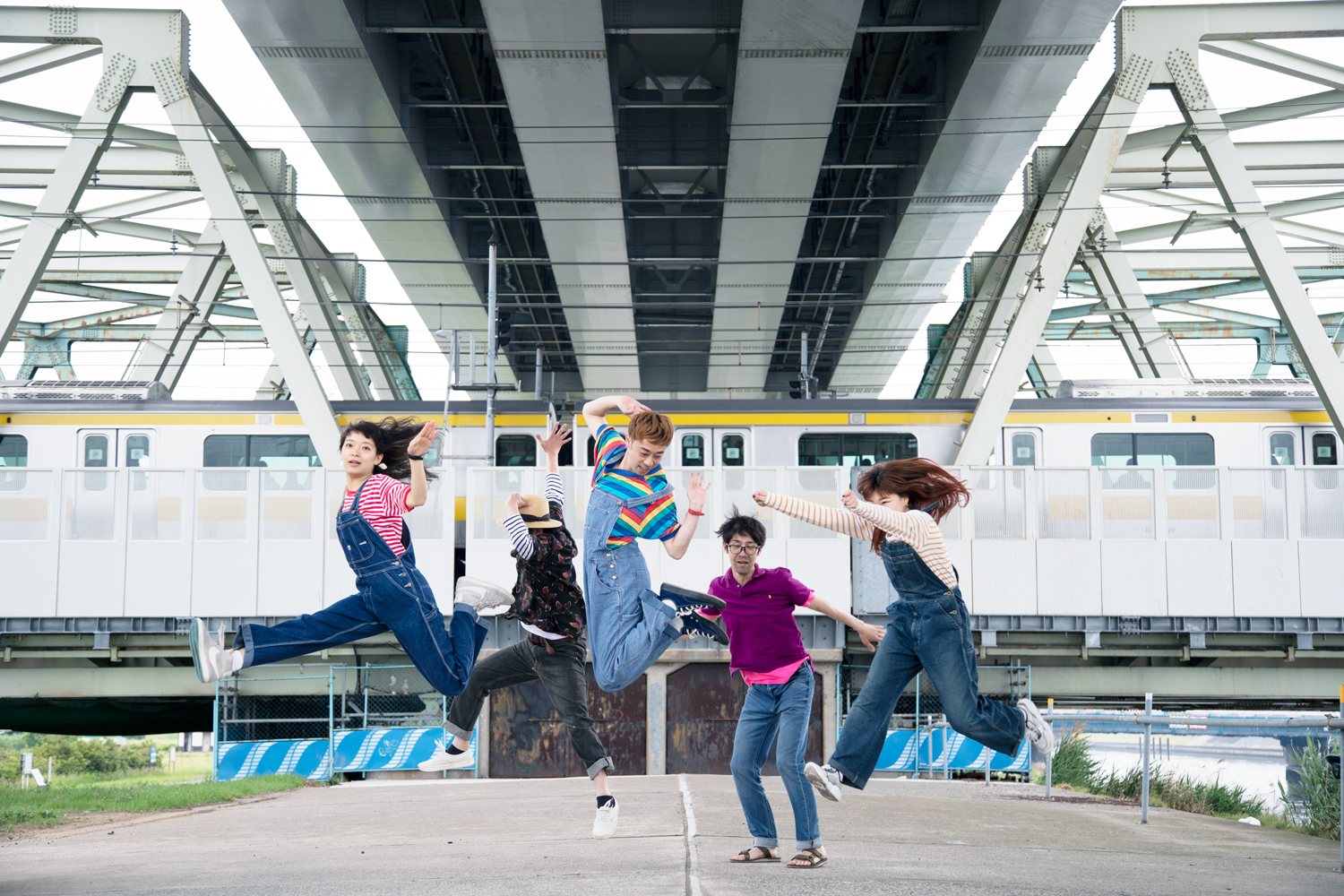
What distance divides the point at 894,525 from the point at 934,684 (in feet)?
2.66

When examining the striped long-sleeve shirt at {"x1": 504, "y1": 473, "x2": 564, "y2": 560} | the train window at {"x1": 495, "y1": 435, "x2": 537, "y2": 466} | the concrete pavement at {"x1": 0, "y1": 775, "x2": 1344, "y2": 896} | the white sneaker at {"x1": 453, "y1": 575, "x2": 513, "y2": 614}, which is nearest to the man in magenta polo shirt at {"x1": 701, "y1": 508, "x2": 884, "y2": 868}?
the concrete pavement at {"x1": 0, "y1": 775, "x2": 1344, "y2": 896}

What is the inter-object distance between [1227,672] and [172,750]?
63.5 meters

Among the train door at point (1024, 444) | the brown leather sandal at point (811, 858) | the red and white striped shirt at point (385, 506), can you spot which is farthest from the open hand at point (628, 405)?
the train door at point (1024, 444)

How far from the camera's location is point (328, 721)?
18.0m

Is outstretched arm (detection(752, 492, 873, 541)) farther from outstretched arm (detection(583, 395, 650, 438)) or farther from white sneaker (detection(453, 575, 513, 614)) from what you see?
white sneaker (detection(453, 575, 513, 614))

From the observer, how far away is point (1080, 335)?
4278 centimetres

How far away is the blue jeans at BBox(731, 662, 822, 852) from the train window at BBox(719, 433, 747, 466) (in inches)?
554

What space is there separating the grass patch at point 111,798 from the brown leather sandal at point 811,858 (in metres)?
7.63

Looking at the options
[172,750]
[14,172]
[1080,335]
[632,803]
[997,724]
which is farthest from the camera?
[172,750]

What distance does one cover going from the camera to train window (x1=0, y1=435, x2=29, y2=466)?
20.7m

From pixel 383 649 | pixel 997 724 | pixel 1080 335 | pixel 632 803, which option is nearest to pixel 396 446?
pixel 997 724

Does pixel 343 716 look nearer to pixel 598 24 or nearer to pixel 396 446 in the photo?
pixel 598 24

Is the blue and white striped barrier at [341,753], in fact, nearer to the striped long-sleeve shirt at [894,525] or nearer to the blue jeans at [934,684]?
the blue jeans at [934,684]

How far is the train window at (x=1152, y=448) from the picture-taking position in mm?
20734
